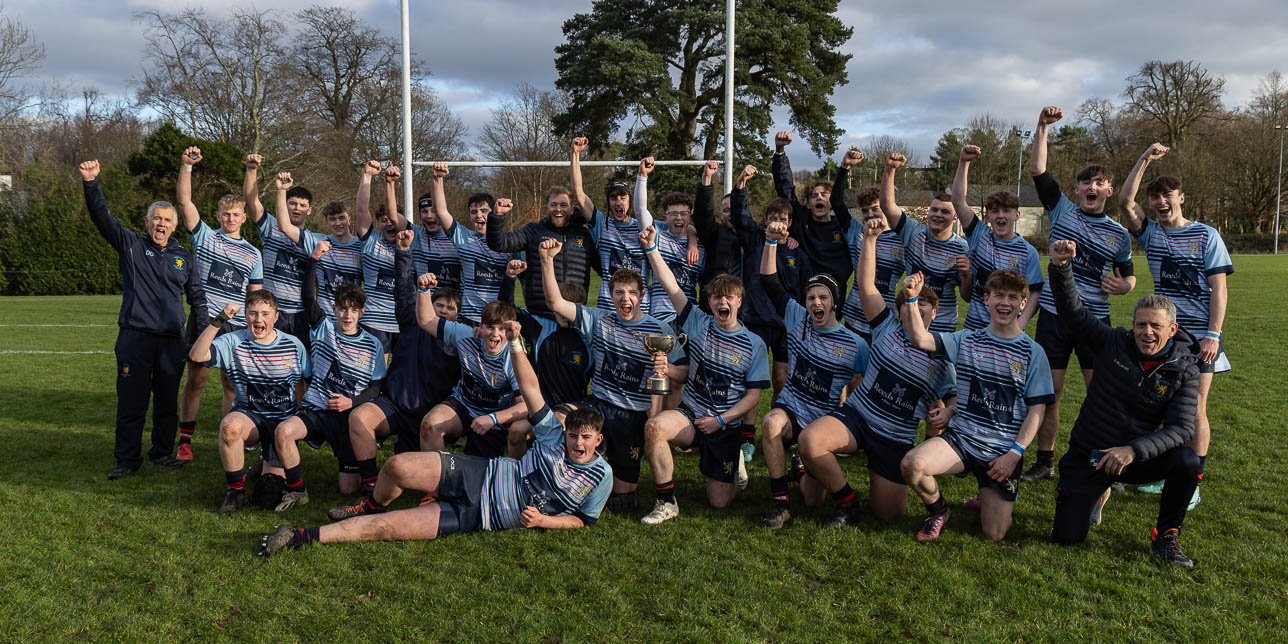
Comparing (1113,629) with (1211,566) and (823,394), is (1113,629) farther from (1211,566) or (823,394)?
(823,394)

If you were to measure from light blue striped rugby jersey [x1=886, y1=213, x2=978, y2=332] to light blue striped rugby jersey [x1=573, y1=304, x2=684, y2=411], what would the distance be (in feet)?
5.77

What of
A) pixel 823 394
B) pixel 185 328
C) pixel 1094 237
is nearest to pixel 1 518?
pixel 185 328

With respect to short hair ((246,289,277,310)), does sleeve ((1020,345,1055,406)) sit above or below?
below

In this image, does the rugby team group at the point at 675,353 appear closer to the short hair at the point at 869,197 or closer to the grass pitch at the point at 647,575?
the short hair at the point at 869,197

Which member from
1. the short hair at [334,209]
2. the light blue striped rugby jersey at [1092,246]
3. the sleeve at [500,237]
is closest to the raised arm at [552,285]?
the sleeve at [500,237]

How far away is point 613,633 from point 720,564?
0.84 meters

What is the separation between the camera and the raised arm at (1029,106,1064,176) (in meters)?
4.81

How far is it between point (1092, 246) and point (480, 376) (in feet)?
13.0

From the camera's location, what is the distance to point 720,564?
3.89 metres

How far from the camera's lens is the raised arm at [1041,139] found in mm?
4812

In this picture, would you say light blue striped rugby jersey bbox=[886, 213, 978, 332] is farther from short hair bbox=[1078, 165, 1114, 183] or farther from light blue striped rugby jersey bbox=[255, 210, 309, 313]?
light blue striped rugby jersey bbox=[255, 210, 309, 313]

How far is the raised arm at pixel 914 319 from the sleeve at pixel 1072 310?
588mm

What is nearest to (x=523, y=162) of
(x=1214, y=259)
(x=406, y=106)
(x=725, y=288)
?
(x=406, y=106)

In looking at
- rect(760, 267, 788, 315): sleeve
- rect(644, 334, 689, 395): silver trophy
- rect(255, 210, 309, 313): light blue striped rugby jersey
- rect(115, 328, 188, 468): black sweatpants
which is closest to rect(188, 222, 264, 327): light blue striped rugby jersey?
rect(255, 210, 309, 313): light blue striped rugby jersey
